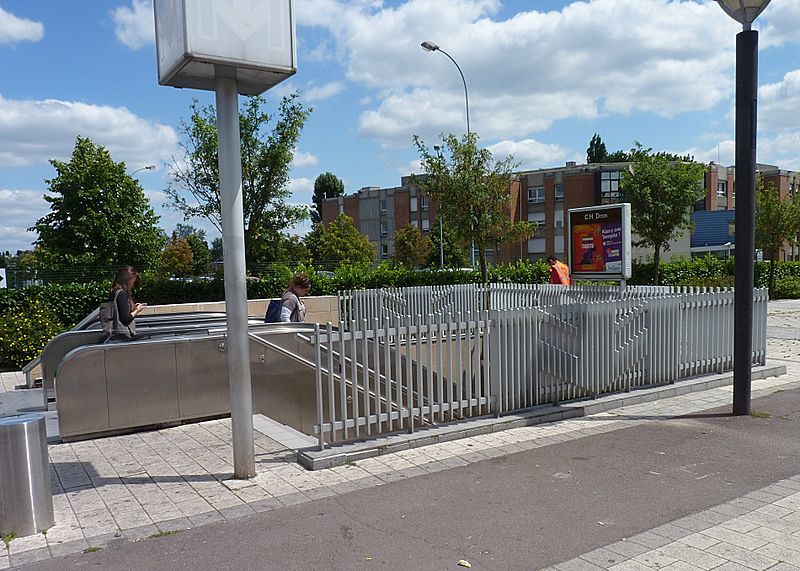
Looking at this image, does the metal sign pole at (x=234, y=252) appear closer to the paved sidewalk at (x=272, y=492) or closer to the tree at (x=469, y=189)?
the paved sidewalk at (x=272, y=492)

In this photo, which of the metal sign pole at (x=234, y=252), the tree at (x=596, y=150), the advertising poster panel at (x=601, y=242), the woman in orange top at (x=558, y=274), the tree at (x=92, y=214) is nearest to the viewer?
the metal sign pole at (x=234, y=252)

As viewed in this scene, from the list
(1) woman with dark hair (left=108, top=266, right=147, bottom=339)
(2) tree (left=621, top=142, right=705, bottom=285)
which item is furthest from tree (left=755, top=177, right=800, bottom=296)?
(1) woman with dark hair (left=108, top=266, right=147, bottom=339)

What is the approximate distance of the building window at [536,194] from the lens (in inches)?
2675

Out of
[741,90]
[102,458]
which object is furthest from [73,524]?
[741,90]

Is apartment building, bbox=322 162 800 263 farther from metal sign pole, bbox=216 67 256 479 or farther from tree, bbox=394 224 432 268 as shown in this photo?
metal sign pole, bbox=216 67 256 479

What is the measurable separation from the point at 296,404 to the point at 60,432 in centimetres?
289

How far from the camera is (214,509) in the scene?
16.7 ft

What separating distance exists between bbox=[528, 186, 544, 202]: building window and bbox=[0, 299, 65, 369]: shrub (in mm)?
59453

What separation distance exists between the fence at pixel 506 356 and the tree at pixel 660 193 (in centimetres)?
1619

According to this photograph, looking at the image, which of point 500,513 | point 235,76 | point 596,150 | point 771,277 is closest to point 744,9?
point 235,76

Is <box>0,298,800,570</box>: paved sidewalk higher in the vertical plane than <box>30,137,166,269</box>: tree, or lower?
lower

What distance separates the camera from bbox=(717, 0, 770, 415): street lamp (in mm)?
7512

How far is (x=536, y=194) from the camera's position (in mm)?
68250

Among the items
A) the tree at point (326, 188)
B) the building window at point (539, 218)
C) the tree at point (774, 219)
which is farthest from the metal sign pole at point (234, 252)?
the tree at point (326, 188)
